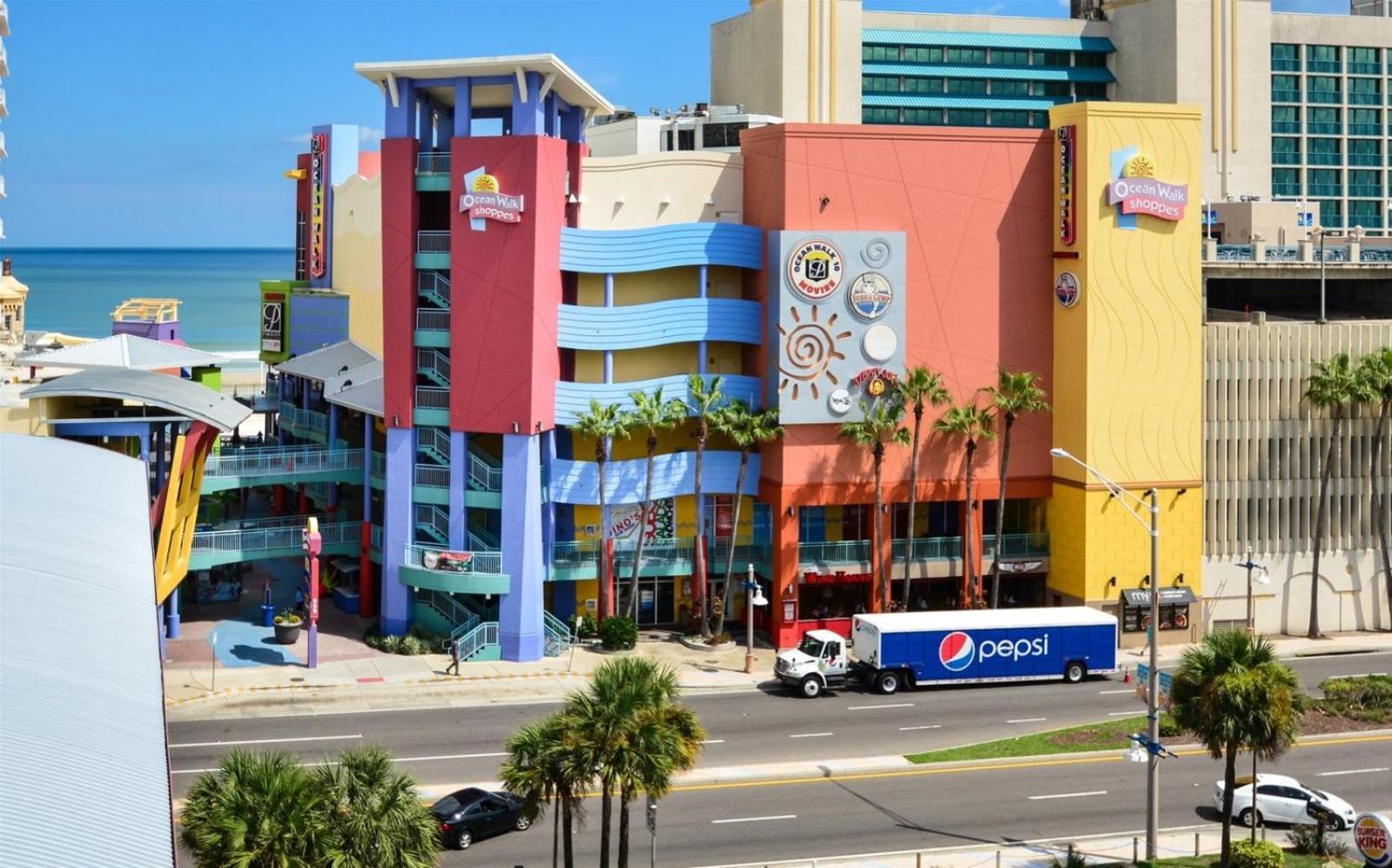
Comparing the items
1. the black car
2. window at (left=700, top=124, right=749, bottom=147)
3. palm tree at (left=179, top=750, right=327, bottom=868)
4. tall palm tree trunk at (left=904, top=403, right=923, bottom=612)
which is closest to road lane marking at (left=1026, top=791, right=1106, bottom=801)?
the black car

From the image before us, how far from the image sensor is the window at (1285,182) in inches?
4427

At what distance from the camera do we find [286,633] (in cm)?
6166

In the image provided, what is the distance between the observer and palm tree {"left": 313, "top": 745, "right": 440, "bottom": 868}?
91.8 feet

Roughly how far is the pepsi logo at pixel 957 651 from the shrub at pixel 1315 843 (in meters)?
16.9

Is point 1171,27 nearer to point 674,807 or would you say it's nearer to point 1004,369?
point 1004,369

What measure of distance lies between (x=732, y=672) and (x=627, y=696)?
2751cm

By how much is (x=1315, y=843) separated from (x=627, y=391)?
104 ft

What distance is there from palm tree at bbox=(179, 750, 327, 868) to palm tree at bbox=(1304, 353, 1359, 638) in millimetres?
52059

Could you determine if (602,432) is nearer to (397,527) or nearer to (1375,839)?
(397,527)

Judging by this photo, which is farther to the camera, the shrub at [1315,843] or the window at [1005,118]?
the window at [1005,118]

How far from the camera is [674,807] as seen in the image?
45.3m

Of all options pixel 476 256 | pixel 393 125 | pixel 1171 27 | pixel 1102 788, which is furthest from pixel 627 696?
pixel 1171 27

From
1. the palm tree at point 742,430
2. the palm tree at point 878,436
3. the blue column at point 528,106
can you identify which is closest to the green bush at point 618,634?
the palm tree at point 742,430

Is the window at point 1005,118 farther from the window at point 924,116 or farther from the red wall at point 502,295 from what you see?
the red wall at point 502,295
